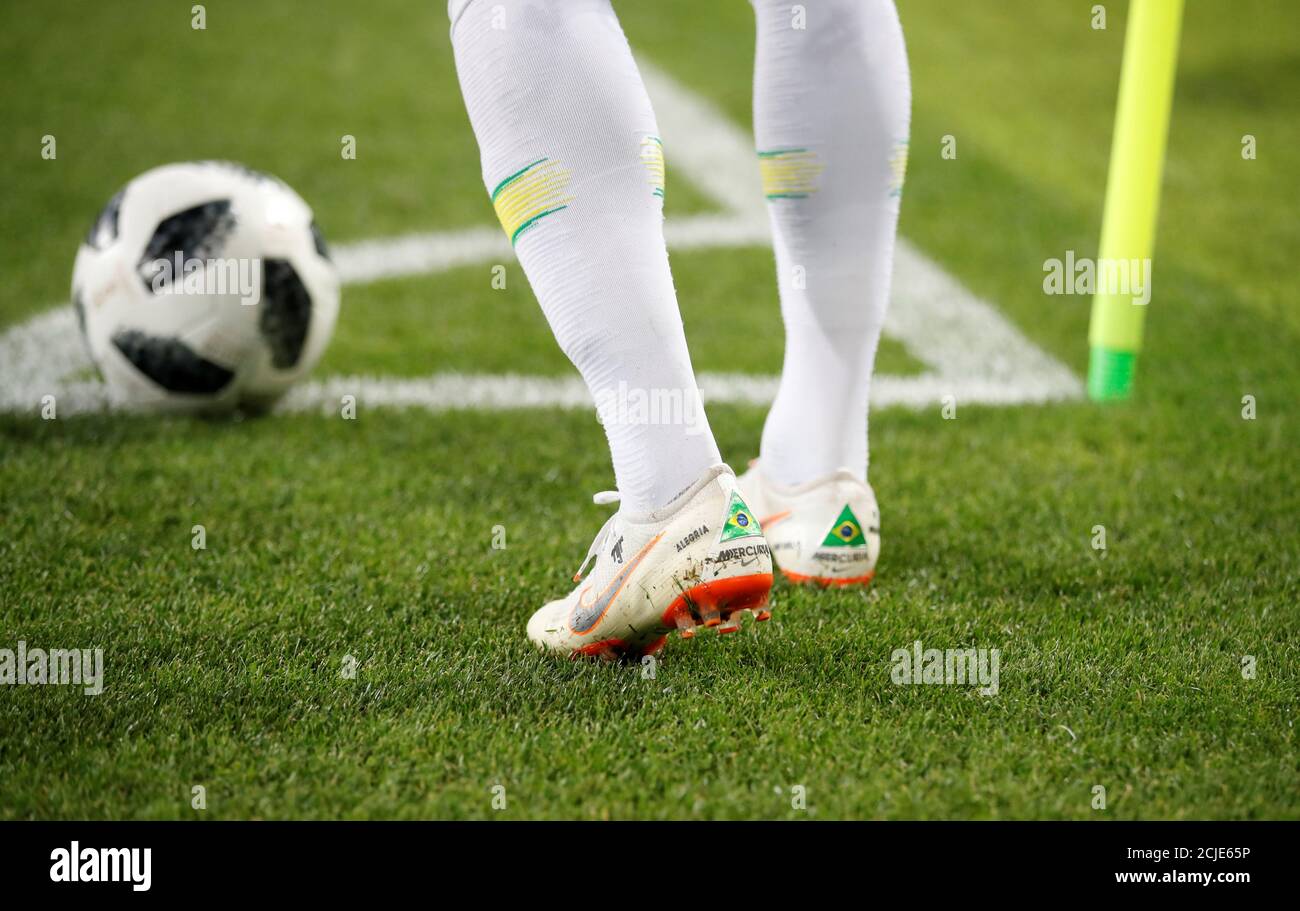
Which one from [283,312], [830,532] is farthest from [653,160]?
[283,312]

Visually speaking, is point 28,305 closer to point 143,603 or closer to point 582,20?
point 143,603

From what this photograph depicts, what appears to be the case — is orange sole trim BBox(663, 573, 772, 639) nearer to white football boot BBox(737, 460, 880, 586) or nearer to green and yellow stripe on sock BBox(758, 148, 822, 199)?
white football boot BBox(737, 460, 880, 586)

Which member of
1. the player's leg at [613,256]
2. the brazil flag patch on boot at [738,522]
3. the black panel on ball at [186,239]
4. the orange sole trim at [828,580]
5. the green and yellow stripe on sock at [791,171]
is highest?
the black panel on ball at [186,239]

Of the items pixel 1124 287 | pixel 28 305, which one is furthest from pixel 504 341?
pixel 1124 287

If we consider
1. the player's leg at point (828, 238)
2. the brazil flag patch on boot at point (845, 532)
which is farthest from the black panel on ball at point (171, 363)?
the brazil flag patch on boot at point (845, 532)

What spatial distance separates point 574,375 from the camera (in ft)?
10.1

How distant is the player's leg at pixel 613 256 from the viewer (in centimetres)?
143

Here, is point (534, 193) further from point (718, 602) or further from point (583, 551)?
point (583, 551)

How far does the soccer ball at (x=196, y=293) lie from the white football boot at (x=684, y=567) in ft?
4.32

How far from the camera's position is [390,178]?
458 cm

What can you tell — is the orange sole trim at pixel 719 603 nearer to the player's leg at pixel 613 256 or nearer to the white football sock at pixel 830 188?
the player's leg at pixel 613 256

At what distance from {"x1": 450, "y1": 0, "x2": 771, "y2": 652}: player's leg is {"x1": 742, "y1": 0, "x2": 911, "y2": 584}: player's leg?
38cm

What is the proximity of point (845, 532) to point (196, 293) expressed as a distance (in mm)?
1442
